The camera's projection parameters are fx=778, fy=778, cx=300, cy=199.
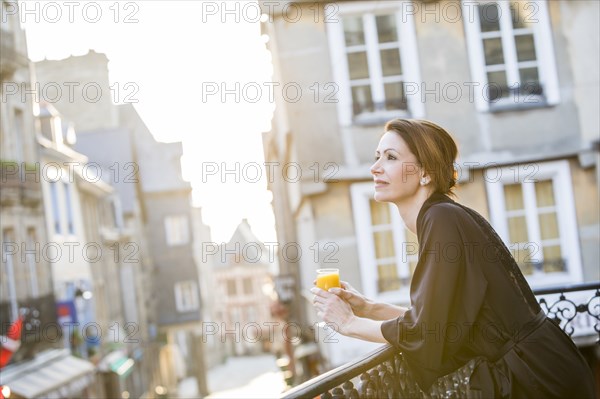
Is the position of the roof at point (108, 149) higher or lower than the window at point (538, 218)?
higher

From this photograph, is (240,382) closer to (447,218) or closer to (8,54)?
(8,54)

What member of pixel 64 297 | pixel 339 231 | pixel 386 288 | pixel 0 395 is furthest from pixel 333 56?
pixel 64 297

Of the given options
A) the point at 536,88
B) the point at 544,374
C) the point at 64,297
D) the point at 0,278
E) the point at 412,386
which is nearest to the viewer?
the point at 544,374

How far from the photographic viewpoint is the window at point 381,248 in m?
13.2

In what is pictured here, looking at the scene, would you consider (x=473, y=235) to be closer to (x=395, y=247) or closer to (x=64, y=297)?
(x=395, y=247)

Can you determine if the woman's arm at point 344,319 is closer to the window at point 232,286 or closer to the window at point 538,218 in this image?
the window at point 538,218

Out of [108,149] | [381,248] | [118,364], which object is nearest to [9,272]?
[381,248]

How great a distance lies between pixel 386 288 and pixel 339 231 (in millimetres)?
1259

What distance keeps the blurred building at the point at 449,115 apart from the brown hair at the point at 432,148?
31.4 feet

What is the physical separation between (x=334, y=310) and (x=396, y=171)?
67 centimetres

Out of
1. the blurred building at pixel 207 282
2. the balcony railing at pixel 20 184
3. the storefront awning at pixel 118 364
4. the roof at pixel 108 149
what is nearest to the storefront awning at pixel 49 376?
the storefront awning at pixel 118 364

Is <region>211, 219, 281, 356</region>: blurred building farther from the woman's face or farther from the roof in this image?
the woman's face

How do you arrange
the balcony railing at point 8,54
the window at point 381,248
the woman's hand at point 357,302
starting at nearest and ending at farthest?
the woman's hand at point 357,302, the window at point 381,248, the balcony railing at point 8,54

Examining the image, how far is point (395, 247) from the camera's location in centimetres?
1338
